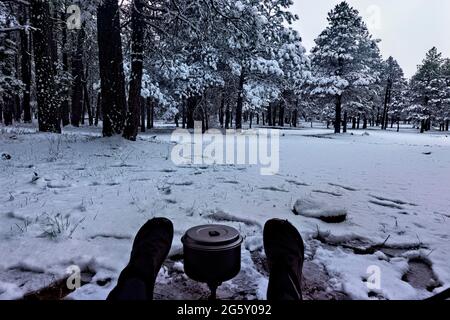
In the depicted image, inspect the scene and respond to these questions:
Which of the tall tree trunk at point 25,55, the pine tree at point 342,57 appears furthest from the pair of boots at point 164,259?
the pine tree at point 342,57

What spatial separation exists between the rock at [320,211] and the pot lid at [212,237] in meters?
2.20

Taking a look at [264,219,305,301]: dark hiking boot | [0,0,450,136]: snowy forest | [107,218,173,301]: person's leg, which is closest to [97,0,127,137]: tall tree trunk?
[0,0,450,136]: snowy forest

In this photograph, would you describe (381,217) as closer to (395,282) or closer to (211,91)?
(395,282)

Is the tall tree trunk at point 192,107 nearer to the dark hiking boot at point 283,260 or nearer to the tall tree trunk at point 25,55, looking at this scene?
the tall tree trunk at point 25,55

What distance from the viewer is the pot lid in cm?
170

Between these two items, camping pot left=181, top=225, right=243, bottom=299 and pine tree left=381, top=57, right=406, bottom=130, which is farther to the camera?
pine tree left=381, top=57, right=406, bottom=130

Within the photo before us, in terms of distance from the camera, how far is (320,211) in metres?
3.76

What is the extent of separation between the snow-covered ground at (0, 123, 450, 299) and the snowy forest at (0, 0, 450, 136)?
13.3 feet

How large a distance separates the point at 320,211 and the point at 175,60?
11.4 meters

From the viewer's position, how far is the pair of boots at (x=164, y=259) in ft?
5.80

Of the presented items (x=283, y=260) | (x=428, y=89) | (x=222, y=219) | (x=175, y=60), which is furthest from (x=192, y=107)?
(x=428, y=89)

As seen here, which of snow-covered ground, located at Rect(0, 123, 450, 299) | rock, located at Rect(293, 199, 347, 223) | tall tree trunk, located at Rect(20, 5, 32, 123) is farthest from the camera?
tall tree trunk, located at Rect(20, 5, 32, 123)

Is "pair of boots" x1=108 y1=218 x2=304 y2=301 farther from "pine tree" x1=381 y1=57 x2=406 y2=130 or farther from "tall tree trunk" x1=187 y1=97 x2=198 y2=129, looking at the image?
"pine tree" x1=381 y1=57 x2=406 y2=130
